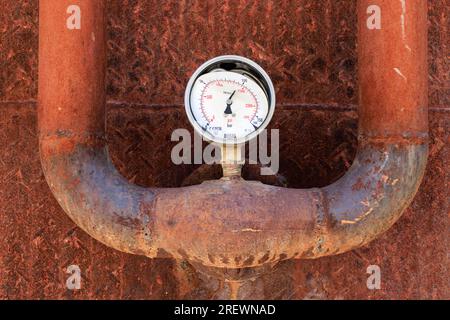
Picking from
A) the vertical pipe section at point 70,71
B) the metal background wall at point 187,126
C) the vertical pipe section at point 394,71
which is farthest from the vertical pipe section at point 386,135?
the vertical pipe section at point 70,71

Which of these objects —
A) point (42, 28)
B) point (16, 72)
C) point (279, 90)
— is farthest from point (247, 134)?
point (16, 72)

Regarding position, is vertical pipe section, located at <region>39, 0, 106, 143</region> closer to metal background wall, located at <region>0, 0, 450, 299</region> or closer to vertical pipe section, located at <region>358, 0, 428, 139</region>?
metal background wall, located at <region>0, 0, 450, 299</region>

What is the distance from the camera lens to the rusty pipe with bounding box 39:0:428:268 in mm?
1828

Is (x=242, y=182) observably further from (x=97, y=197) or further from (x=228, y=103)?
(x=97, y=197)

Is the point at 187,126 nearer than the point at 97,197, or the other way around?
the point at 97,197

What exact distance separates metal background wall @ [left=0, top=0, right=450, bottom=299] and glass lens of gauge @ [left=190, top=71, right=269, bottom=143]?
0.38 m

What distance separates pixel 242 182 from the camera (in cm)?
187

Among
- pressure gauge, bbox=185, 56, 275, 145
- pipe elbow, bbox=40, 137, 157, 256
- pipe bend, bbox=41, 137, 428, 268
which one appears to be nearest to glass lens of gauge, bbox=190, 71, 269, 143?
pressure gauge, bbox=185, 56, 275, 145

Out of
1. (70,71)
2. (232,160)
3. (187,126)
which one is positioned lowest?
(232,160)

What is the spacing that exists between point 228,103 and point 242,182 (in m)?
0.27

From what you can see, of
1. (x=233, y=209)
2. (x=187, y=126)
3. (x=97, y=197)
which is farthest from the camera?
(x=187, y=126)

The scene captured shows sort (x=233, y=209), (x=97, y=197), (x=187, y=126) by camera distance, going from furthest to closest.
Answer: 1. (x=187, y=126)
2. (x=97, y=197)
3. (x=233, y=209)

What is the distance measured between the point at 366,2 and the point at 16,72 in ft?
4.65

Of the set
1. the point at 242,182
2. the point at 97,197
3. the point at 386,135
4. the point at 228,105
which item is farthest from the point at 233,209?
the point at 386,135
